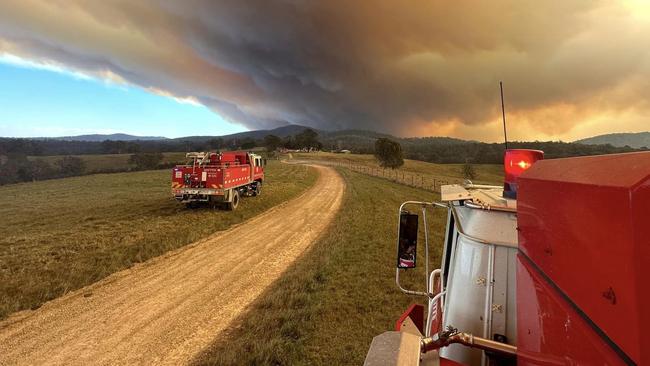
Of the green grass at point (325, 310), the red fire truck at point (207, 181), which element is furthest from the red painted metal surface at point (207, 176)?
the green grass at point (325, 310)

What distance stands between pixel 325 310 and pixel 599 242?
24.0 ft

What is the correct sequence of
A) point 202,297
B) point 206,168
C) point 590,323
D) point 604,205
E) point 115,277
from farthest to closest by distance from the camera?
point 206,168
point 115,277
point 202,297
point 590,323
point 604,205

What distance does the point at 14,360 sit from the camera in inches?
238

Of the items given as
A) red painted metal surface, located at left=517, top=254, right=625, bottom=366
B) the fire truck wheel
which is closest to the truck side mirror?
red painted metal surface, located at left=517, top=254, right=625, bottom=366

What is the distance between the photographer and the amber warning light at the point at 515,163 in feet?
9.70

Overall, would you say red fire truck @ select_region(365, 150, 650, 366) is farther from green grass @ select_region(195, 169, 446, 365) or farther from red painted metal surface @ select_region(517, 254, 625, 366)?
green grass @ select_region(195, 169, 446, 365)

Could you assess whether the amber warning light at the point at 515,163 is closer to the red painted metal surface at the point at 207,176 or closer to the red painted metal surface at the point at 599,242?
the red painted metal surface at the point at 599,242

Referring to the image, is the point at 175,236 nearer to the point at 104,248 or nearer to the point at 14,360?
the point at 104,248

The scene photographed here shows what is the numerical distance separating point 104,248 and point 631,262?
14413mm

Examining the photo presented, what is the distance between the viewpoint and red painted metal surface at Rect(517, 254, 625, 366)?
4.48ft

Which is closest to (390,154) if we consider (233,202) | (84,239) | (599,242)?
(233,202)

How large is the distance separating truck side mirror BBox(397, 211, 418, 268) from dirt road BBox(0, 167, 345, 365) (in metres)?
4.69

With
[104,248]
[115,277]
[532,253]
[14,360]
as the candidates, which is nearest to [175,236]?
[104,248]

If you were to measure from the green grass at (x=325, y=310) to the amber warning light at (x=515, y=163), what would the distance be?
14.4 ft
